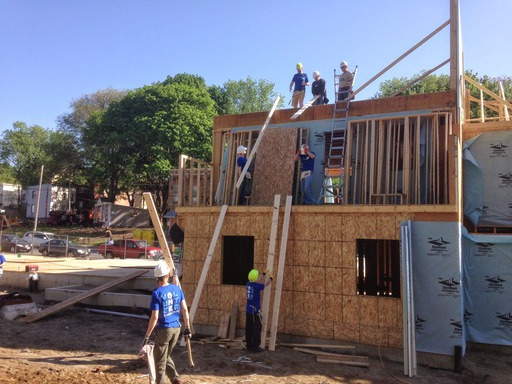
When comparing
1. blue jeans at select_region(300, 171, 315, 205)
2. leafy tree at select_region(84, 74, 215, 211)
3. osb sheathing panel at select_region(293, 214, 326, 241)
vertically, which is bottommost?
osb sheathing panel at select_region(293, 214, 326, 241)

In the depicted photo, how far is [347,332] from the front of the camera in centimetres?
901

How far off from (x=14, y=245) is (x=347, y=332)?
92.2ft

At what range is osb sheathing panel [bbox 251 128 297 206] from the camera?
1080 centimetres

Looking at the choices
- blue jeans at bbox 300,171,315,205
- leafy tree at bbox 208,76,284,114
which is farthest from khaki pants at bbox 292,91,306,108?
leafy tree at bbox 208,76,284,114

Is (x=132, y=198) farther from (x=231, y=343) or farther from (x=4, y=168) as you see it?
(x=231, y=343)

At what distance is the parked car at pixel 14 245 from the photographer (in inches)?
1178

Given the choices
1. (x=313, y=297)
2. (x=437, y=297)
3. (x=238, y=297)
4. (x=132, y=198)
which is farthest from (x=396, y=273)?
(x=132, y=198)

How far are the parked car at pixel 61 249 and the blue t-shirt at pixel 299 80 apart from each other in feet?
66.6

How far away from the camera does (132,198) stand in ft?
152

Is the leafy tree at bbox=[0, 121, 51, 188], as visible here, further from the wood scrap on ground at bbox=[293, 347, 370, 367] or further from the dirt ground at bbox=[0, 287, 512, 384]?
the wood scrap on ground at bbox=[293, 347, 370, 367]

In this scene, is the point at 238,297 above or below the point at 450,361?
above

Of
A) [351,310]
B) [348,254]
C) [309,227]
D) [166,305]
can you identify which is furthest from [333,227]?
[166,305]

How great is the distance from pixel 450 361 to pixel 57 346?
8250 mm

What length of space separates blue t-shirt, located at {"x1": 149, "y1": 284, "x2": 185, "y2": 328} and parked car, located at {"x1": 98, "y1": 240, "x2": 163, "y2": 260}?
22.0 meters
